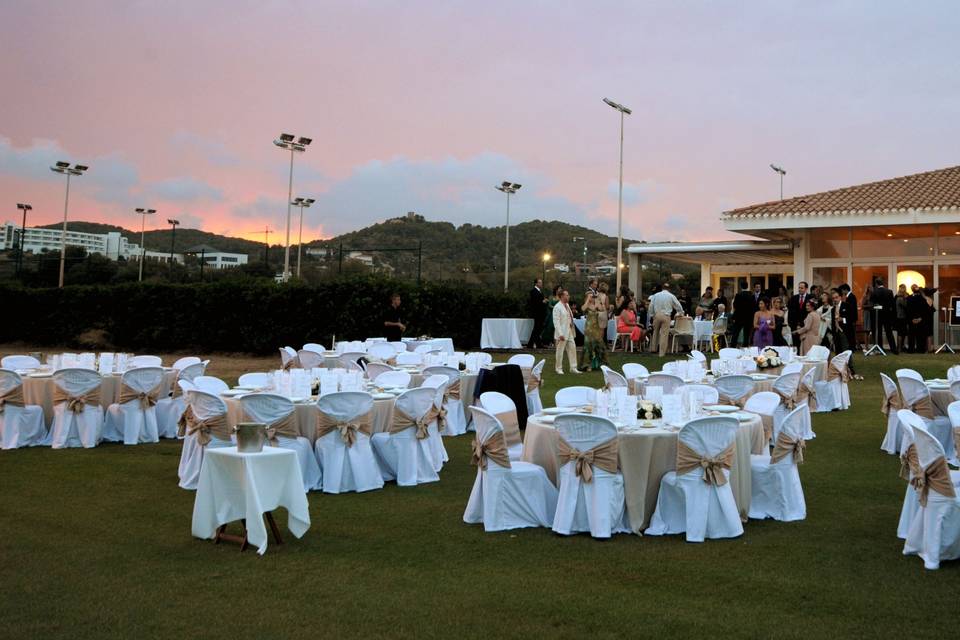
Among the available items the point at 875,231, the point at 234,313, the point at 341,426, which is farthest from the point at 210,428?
the point at 875,231

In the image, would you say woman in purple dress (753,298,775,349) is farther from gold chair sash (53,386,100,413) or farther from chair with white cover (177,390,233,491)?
gold chair sash (53,386,100,413)

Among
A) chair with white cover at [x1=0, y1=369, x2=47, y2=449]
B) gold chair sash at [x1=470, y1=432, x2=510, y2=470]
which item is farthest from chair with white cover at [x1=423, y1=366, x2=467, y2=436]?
chair with white cover at [x1=0, y1=369, x2=47, y2=449]

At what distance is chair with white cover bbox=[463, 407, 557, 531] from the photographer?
Result: 6648 millimetres

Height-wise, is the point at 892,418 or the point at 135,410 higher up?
the point at 892,418

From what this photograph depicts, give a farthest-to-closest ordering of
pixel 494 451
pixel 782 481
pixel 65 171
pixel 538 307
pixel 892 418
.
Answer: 1. pixel 65 171
2. pixel 538 307
3. pixel 892 418
4. pixel 782 481
5. pixel 494 451

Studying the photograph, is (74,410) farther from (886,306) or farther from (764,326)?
(886,306)

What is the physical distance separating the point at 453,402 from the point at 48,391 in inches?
199

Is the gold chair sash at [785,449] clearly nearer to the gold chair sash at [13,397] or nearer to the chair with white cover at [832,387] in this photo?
the chair with white cover at [832,387]

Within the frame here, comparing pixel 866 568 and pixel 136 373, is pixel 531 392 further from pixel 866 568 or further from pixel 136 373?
pixel 866 568

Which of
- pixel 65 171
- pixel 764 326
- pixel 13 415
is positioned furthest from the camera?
pixel 65 171

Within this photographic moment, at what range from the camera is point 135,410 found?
1073 cm

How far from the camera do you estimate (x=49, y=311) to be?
2848 cm

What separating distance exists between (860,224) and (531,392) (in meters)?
15.5

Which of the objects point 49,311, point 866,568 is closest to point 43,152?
point 49,311
